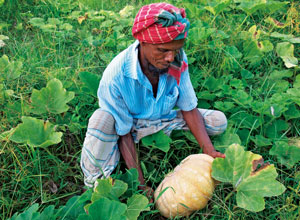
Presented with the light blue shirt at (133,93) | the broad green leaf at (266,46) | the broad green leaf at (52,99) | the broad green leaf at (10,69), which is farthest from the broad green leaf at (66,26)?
the broad green leaf at (266,46)

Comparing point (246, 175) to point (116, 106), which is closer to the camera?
point (246, 175)

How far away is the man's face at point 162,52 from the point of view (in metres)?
1.86

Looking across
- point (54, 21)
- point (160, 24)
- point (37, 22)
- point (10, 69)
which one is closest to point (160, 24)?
point (160, 24)

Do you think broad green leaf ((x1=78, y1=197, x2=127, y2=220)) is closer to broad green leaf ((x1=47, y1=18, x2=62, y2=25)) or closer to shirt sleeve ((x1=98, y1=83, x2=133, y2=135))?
shirt sleeve ((x1=98, y1=83, x2=133, y2=135))

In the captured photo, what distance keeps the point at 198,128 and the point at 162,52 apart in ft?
2.41

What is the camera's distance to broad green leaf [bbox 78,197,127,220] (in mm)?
1622

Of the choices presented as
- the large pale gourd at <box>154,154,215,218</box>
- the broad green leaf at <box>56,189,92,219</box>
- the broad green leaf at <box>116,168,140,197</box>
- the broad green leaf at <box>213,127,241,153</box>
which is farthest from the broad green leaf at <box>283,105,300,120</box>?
the broad green leaf at <box>56,189,92,219</box>

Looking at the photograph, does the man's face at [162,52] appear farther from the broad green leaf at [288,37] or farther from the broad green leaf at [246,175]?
the broad green leaf at [288,37]

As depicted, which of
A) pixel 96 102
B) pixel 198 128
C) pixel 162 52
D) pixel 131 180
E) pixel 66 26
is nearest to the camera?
pixel 162 52

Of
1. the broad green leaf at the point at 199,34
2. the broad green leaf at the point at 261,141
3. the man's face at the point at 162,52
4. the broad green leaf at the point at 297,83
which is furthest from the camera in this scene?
the broad green leaf at the point at 199,34

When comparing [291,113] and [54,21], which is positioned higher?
[54,21]

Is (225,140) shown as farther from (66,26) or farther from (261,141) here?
(66,26)

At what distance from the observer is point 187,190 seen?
1907 mm

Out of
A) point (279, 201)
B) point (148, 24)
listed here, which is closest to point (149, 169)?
point (279, 201)
